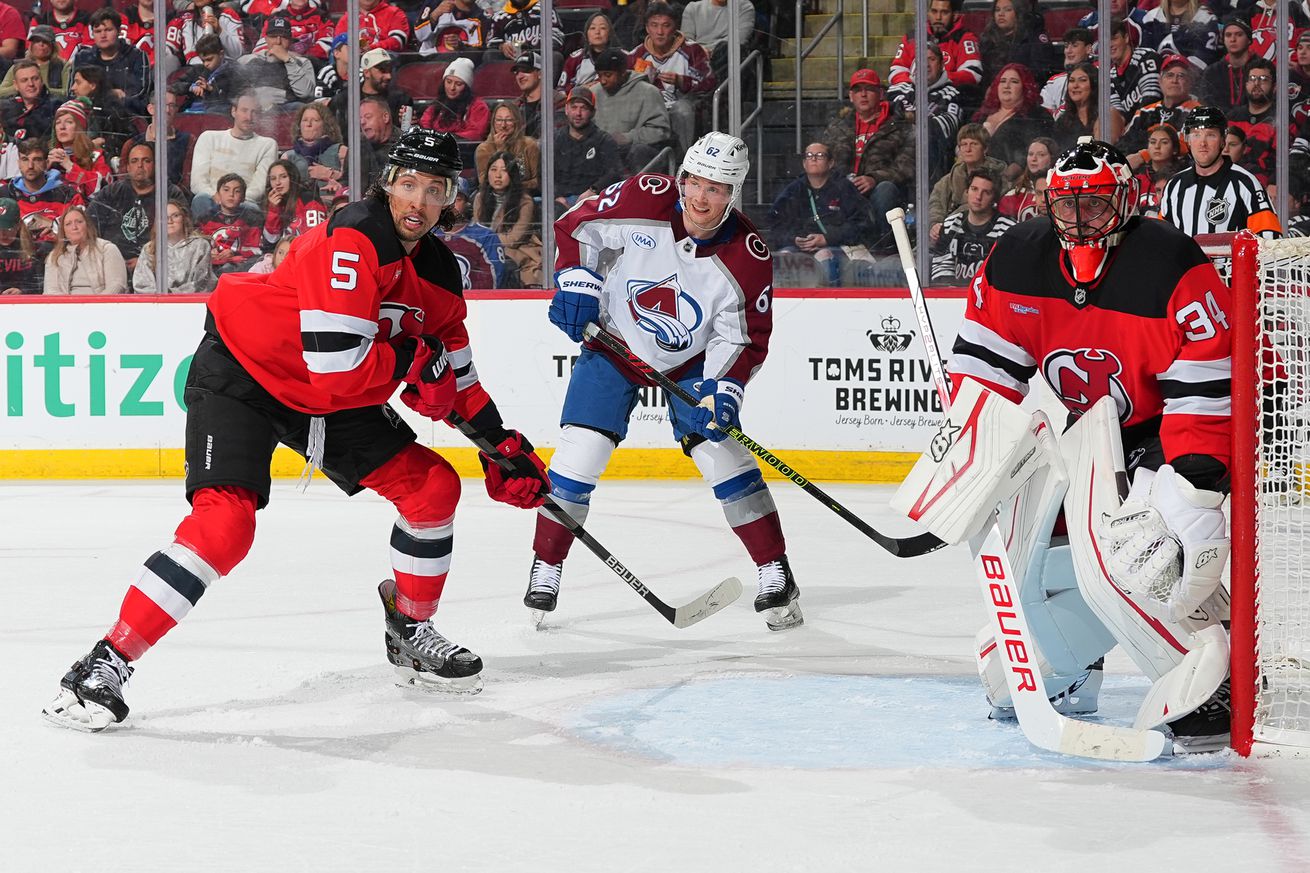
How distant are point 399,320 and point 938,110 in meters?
4.15

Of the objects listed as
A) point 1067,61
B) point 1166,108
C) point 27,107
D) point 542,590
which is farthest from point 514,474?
point 27,107

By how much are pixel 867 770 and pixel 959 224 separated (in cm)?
438

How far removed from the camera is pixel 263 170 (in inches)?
266

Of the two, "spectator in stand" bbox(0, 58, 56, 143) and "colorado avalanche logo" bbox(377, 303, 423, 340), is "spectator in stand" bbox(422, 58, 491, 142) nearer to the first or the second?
"spectator in stand" bbox(0, 58, 56, 143)

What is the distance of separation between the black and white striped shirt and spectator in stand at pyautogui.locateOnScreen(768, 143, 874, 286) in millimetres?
1417

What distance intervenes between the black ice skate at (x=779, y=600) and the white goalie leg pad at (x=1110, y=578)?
108 cm

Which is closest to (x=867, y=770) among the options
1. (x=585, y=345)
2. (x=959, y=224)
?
(x=585, y=345)

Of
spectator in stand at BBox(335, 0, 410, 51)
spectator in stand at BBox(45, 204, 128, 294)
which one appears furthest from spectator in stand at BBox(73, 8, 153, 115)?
spectator in stand at BBox(335, 0, 410, 51)

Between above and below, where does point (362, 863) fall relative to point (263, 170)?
below

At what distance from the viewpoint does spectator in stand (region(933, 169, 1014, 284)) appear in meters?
6.25

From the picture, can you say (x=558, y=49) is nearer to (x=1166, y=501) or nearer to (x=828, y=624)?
(x=828, y=624)

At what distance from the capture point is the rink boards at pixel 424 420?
6.08m

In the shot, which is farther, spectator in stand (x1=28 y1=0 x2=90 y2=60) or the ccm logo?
spectator in stand (x1=28 y1=0 x2=90 y2=60)

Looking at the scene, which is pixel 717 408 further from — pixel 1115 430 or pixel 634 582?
pixel 1115 430
